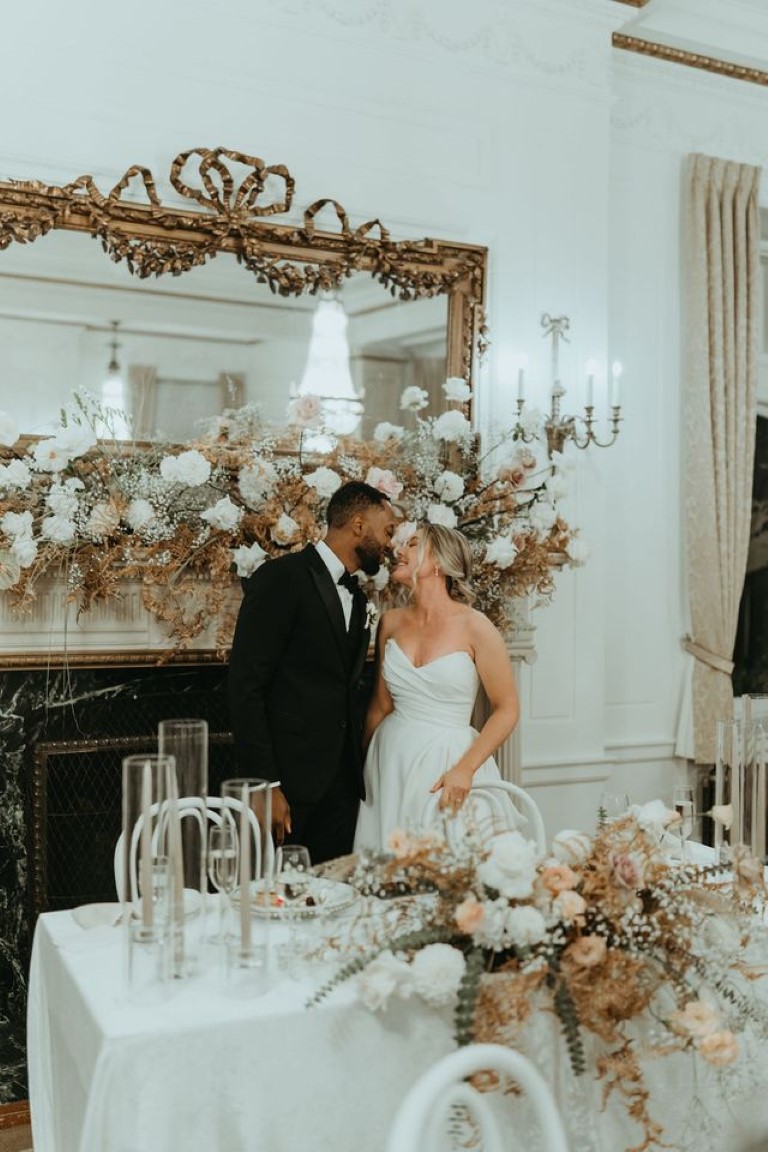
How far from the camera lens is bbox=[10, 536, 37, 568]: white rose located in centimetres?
406

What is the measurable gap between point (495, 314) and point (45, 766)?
2.87m

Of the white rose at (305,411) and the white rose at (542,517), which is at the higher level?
the white rose at (305,411)

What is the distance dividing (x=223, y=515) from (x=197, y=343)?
33.6 inches

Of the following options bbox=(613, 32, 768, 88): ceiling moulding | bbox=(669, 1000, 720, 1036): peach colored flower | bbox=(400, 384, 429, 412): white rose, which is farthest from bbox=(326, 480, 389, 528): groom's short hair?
bbox=(613, 32, 768, 88): ceiling moulding

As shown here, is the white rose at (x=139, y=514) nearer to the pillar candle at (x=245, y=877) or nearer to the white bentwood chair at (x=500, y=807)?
the white bentwood chair at (x=500, y=807)

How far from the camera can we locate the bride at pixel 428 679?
4.33 metres

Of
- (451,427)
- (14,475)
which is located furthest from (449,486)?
(14,475)

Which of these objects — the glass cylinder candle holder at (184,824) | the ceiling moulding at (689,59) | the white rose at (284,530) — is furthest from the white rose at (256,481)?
the ceiling moulding at (689,59)

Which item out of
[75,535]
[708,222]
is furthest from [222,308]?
[708,222]

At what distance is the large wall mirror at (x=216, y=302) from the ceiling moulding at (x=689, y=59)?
1.62 metres

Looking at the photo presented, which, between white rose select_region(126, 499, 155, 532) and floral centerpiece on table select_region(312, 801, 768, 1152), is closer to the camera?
floral centerpiece on table select_region(312, 801, 768, 1152)

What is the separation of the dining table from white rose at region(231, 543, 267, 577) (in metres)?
2.05

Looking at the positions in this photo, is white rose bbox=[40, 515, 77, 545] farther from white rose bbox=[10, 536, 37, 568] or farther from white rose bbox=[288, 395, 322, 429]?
white rose bbox=[288, 395, 322, 429]

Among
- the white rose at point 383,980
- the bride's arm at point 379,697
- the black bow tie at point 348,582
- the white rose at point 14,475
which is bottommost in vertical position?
the white rose at point 383,980
